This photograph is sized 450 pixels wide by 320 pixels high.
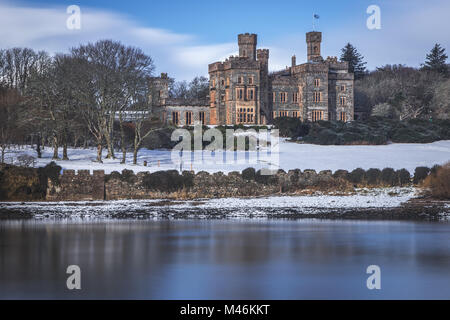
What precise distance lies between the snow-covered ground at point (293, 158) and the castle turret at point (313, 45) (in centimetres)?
2298

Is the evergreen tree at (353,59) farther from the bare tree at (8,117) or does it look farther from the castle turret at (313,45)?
the bare tree at (8,117)

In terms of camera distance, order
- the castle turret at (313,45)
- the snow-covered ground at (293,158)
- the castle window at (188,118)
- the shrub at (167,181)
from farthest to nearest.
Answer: the castle turret at (313,45) → the castle window at (188,118) → the snow-covered ground at (293,158) → the shrub at (167,181)

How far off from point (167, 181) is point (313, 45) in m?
47.9

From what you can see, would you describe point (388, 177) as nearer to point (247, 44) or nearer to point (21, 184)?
point (21, 184)

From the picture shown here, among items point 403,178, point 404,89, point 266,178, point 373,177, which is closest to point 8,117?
point 266,178

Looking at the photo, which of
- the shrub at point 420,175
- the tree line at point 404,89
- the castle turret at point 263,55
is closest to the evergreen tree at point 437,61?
the tree line at point 404,89

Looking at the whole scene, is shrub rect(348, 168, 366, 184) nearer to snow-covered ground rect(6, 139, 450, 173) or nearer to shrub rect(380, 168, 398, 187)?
shrub rect(380, 168, 398, 187)

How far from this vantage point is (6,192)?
106ft

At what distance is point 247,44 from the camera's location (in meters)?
74.2

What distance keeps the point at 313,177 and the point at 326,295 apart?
21.6 metres

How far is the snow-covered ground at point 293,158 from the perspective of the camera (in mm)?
41881

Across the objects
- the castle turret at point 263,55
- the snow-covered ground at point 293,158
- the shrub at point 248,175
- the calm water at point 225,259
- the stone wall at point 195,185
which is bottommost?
the calm water at point 225,259

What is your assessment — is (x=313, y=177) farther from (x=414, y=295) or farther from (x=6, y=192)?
(x=414, y=295)

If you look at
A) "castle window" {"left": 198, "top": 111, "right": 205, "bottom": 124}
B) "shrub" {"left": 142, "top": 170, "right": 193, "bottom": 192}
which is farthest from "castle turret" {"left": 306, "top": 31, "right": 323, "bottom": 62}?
"shrub" {"left": 142, "top": 170, "right": 193, "bottom": 192}
